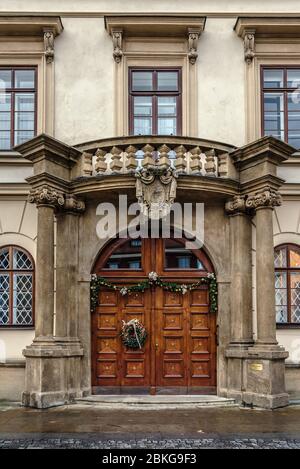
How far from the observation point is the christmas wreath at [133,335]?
1194 centimetres

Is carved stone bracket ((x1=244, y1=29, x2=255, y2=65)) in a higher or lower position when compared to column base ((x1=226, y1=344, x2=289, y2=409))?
higher

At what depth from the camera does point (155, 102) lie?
12.9 metres

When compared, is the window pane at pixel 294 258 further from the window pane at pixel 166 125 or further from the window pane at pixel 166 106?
the window pane at pixel 166 106

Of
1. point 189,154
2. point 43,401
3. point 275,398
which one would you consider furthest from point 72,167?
point 275,398

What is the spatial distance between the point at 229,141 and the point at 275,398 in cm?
524

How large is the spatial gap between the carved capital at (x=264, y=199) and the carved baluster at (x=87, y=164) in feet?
10.3

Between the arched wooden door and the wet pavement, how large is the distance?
1.16 meters

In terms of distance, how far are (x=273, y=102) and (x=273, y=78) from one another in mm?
527

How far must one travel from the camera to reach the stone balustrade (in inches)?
453

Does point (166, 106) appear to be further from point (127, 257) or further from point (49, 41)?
point (127, 257)

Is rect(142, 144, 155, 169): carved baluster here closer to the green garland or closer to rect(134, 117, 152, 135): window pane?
rect(134, 117, 152, 135): window pane

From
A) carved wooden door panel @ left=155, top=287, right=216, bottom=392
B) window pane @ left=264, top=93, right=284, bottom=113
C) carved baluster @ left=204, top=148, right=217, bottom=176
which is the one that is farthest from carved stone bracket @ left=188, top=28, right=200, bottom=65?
carved wooden door panel @ left=155, top=287, right=216, bottom=392

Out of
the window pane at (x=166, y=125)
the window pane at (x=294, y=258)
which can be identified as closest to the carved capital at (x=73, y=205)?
the window pane at (x=166, y=125)

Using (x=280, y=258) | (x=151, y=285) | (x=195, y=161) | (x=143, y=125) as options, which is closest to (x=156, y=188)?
(x=195, y=161)
